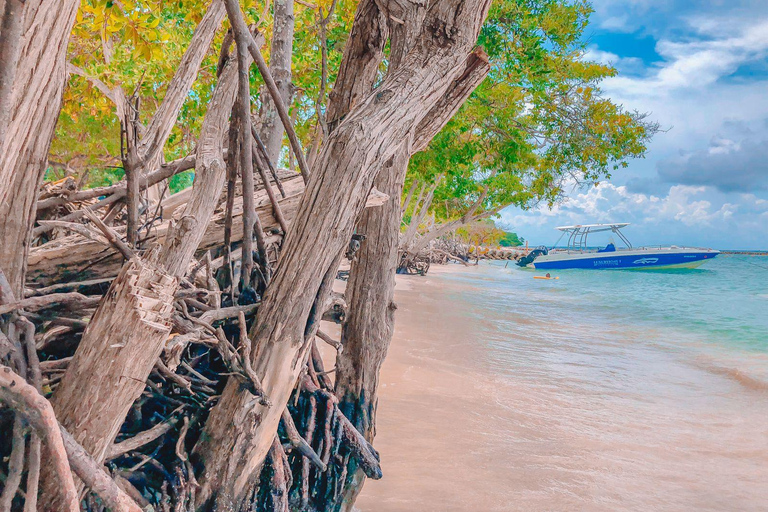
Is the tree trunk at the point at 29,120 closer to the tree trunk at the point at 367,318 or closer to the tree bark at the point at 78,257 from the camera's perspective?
the tree bark at the point at 78,257

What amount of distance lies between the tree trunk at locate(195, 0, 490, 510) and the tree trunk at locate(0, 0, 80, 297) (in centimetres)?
87

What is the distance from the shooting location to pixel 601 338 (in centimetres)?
1213

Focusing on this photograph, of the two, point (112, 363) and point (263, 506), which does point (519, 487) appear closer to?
point (263, 506)

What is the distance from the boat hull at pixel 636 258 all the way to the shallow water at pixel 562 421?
96.9 feet

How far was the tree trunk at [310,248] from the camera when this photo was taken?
6.36 ft

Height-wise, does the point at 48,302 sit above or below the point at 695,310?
above

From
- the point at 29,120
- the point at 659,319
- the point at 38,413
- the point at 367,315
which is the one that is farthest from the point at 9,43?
the point at 659,319

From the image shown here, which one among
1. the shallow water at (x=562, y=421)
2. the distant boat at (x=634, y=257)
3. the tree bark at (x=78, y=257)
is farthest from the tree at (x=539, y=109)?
the distant boat at (x=634, y=257)

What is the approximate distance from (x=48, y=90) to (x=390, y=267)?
1.91 m

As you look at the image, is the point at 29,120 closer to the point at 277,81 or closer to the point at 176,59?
the point at 277,81

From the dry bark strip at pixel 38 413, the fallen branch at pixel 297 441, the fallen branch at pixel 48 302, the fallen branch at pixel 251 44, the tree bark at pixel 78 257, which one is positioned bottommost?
the fallen branch at pixel 297 441

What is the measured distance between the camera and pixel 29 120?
5.02ft

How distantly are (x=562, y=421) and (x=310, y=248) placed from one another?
4.53 metres

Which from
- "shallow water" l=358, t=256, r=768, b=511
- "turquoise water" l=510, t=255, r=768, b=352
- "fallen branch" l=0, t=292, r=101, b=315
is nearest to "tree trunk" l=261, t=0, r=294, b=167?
"fallen branch" l=0, t=292, r=101, b=315
